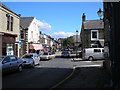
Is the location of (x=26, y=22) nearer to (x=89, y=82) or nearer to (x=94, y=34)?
(x=94, y=34)

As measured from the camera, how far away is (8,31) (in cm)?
2355

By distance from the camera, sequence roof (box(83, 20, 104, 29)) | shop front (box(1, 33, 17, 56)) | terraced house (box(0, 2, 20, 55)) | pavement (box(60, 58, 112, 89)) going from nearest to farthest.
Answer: pavement (box(60, 58, 112, 89))
terraced house (box(0, 2, 20, 55))
shop front (box(1, 33, 17, 56))
roof (box(83, 20, 104, 29))

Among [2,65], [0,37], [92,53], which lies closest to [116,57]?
[2,65]

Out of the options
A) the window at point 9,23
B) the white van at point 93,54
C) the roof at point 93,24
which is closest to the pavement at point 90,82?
the white van at point 93,54

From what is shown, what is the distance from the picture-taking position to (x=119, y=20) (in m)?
8.30

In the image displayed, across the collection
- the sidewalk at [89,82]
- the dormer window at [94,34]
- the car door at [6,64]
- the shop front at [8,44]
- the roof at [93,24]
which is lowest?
the sidewalk at [89,82]

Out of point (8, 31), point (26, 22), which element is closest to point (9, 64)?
point (8, 31)

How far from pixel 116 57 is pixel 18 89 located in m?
4.78

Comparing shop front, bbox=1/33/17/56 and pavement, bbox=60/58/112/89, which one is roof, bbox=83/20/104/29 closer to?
shop front, bbox=1/33/17/56

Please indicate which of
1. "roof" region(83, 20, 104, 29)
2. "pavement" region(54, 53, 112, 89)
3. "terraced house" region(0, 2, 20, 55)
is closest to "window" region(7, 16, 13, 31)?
"terraced house" region(0, 2, 20, 55)

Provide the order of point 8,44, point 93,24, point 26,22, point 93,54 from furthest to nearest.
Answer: point 26,22
point 93,24
point 93,54
point 8,44

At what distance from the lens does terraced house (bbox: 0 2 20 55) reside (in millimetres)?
21694

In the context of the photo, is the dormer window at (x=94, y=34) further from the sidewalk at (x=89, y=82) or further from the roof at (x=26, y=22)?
the sidewalk at (x=89, y=82)

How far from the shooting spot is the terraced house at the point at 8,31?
21.7 meters
